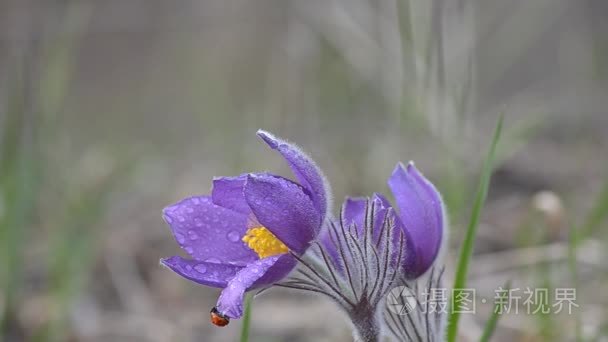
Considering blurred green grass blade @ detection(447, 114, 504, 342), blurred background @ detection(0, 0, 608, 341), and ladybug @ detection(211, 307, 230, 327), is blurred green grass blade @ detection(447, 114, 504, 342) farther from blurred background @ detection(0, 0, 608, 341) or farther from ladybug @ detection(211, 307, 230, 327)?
ladybug @ detection(211, 307, 230, 327)

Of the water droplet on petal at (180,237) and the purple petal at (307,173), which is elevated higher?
the purple petal at (307,173)

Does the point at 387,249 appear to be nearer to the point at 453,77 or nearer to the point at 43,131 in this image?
the point at 43,131

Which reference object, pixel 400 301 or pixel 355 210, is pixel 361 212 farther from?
pixel 400 301

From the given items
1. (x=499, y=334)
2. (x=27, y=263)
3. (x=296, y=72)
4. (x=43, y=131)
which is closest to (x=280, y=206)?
(x=499, y=334)

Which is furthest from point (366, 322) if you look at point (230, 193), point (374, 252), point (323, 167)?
point (323, 167)

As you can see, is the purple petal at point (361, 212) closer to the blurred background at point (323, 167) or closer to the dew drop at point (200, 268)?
the dew drop at point (200, 268)

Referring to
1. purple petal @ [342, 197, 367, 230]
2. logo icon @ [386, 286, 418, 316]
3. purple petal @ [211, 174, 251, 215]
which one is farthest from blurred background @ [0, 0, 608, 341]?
purple petal @ [211, 174, 251, 215]

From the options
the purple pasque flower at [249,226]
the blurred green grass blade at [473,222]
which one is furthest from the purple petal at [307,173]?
the blurred green grass blade at [473,222]
